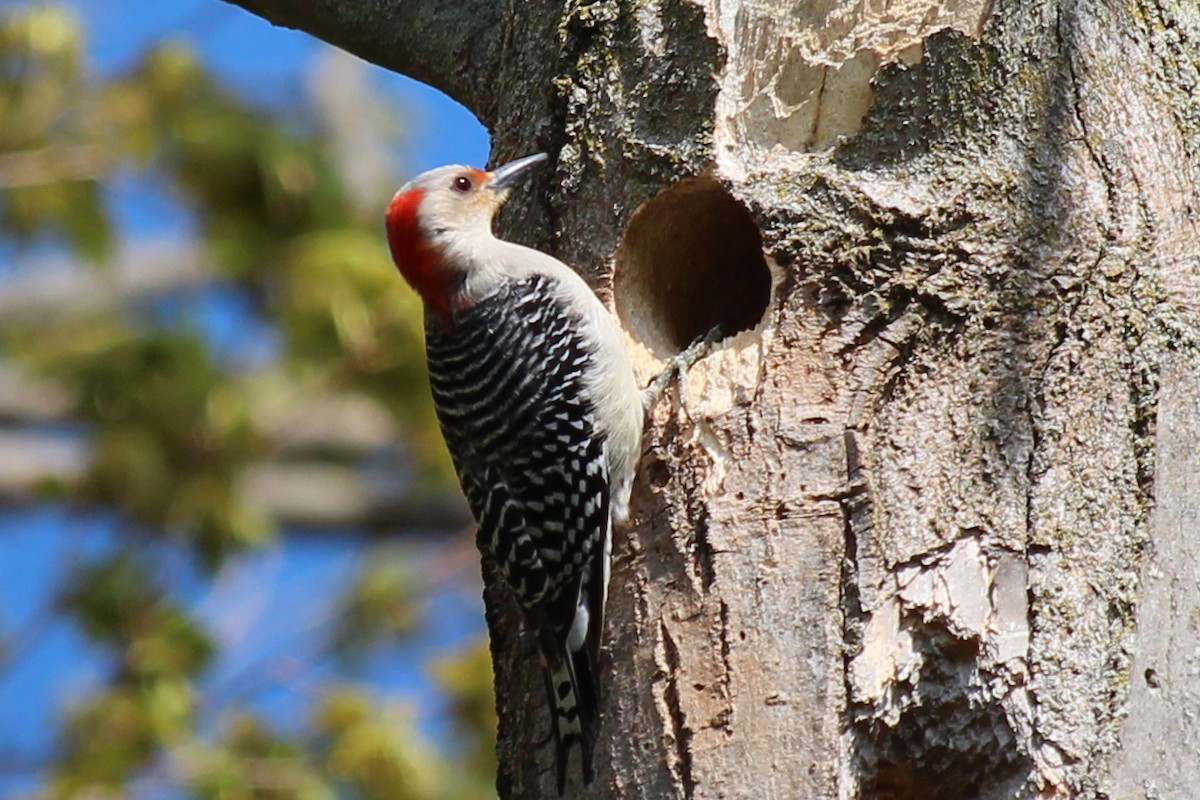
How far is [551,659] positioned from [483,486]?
809mm

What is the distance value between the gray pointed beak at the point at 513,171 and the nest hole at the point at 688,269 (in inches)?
13.2

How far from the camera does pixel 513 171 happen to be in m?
4.33

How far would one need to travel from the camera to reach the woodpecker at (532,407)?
3904 mm

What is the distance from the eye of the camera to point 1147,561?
11.1ft

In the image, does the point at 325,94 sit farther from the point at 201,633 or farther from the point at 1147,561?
the point at 1147,561

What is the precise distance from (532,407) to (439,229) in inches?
33.0

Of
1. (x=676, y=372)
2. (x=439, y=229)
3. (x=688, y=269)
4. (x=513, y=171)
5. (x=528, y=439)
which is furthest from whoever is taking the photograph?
(x=439, y=229)

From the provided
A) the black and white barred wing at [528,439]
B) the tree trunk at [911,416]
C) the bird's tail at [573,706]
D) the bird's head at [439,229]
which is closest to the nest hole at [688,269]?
the tree trunk at [911,416]

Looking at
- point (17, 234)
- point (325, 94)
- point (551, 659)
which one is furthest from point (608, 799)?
point (325, 94)

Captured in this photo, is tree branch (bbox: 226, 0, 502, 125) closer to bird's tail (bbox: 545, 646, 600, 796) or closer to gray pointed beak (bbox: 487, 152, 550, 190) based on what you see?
gray pointed beak (bbox: 487, 152, 550, 190)

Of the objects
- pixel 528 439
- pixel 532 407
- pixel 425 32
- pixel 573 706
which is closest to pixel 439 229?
pixel 425 32

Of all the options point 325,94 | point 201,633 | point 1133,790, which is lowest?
point 1133,790

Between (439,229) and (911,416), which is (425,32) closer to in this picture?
(439,229)

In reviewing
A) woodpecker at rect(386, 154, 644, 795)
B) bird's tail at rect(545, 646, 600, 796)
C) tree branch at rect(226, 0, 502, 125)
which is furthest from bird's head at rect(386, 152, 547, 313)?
bird's tail at rect(545, 646, 600, 796)
